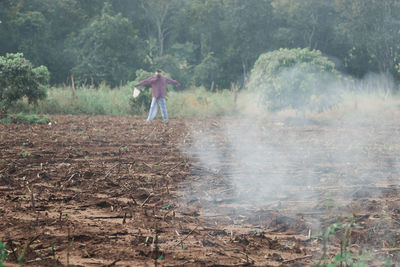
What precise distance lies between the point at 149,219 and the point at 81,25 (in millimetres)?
22789

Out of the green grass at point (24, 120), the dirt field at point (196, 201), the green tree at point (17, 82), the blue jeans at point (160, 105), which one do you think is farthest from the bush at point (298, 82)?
the green tree at point (17, 82)

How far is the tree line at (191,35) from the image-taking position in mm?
21625

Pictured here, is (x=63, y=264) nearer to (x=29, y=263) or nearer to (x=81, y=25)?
(x=29, y=263)

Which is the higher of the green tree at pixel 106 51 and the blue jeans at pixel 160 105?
the green tree at pixel 106 51

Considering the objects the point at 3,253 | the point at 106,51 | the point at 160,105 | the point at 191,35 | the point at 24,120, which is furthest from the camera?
the point at 191,35

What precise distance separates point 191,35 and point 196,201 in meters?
24.8

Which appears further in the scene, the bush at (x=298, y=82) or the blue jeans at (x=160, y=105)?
the bush at (x=298, y=82)

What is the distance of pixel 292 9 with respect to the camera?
81.6 feet

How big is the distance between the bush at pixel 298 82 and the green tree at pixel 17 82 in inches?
253

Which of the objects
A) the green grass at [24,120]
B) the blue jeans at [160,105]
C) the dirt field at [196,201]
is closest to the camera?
the dirt field at [196,201]

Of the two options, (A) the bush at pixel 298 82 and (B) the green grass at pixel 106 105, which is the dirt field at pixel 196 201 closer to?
(A) the bush at pixel 298 82

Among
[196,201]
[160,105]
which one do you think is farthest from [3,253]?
[160,105]

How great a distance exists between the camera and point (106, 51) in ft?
71.8

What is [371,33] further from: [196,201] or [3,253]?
[3,253]
